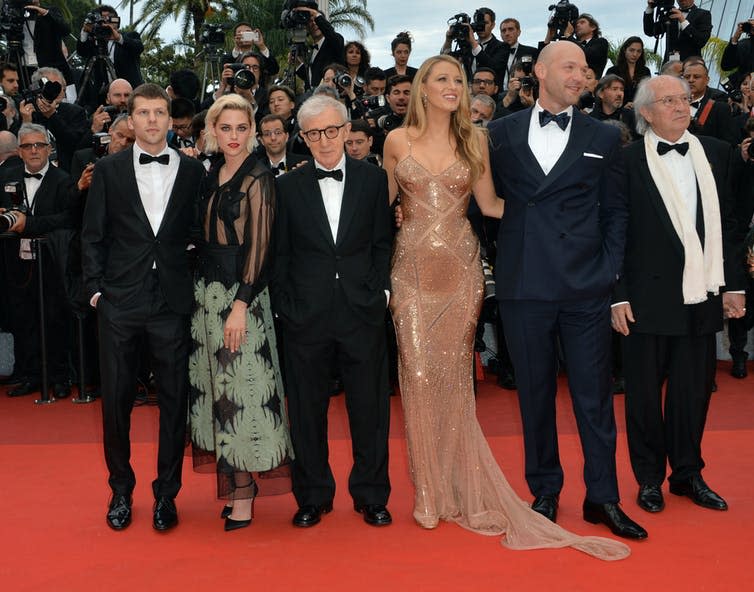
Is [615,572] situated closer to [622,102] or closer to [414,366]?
[414,366]

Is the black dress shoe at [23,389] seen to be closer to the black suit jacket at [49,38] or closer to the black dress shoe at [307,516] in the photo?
the black suit jacket at [49,38]

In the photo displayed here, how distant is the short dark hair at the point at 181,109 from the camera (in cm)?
660

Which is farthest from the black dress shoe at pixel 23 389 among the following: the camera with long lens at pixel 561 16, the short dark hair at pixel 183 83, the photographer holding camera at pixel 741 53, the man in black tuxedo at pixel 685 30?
the photographer holding camera at pixel 741 53

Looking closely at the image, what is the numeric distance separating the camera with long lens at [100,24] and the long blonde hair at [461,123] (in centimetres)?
511

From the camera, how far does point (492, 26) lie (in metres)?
8.88

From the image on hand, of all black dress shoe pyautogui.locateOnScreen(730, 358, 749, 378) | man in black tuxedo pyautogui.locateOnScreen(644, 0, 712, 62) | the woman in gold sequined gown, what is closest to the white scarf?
the woman in gold sequined gown

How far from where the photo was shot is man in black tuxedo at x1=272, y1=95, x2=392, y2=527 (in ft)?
12.3

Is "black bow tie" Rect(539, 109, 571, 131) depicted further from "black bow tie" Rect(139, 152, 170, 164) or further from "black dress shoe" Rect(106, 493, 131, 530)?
"black dress shoe" Rect(106, 493, 131, 530)

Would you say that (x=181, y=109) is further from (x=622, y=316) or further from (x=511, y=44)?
(x=622, y=316)

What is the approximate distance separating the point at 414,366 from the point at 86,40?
5.70 metres

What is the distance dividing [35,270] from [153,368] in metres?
3.34

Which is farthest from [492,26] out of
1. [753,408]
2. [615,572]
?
[615,572]

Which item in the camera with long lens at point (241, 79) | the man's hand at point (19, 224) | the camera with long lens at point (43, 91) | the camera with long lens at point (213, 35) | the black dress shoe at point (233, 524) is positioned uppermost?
the camera with long lens at point (213, 35)

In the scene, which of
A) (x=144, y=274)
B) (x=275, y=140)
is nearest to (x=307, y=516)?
(x=144, y=274)
